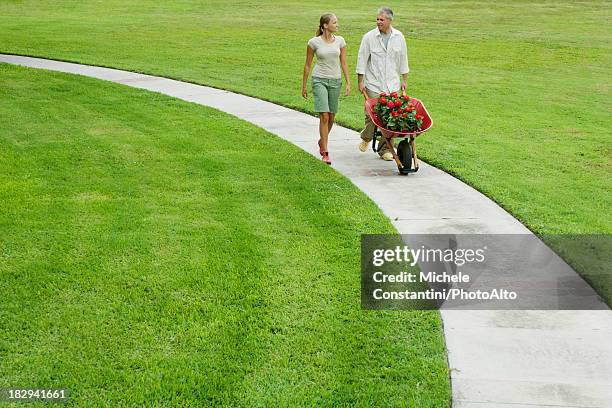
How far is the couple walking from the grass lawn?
1365 mm

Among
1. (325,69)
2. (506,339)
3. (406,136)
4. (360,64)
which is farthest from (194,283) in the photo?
(360,64)

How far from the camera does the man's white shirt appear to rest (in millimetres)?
12531

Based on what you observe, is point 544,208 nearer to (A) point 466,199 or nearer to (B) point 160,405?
(A) point 466,199

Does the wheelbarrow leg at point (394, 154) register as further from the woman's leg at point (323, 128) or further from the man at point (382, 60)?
the woman's leg at point (323, 128)

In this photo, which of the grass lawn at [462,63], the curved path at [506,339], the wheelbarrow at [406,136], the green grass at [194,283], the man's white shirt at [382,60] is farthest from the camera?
the man's white shirt at [382,60]

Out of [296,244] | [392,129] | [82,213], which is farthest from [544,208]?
[82,213]

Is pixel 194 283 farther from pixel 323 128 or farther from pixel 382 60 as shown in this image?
pixel 382 60

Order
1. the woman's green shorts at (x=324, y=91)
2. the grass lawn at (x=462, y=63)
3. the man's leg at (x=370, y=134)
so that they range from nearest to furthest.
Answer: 1. the grass lawn at (x=462, y=63)
2. the woman's green shorts at (x=324, y=91)
3. the man's leg at (x=370, y=134)

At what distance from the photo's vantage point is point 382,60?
12602 millimetres

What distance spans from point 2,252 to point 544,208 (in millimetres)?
6077

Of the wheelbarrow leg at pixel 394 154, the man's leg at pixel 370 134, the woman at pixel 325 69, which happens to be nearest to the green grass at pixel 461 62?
the man's leg at pixel 370 134

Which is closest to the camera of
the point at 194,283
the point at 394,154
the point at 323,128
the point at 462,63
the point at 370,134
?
the point at 194,283

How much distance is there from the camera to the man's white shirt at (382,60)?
12531 mm

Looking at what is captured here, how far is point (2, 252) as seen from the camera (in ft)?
28.9
